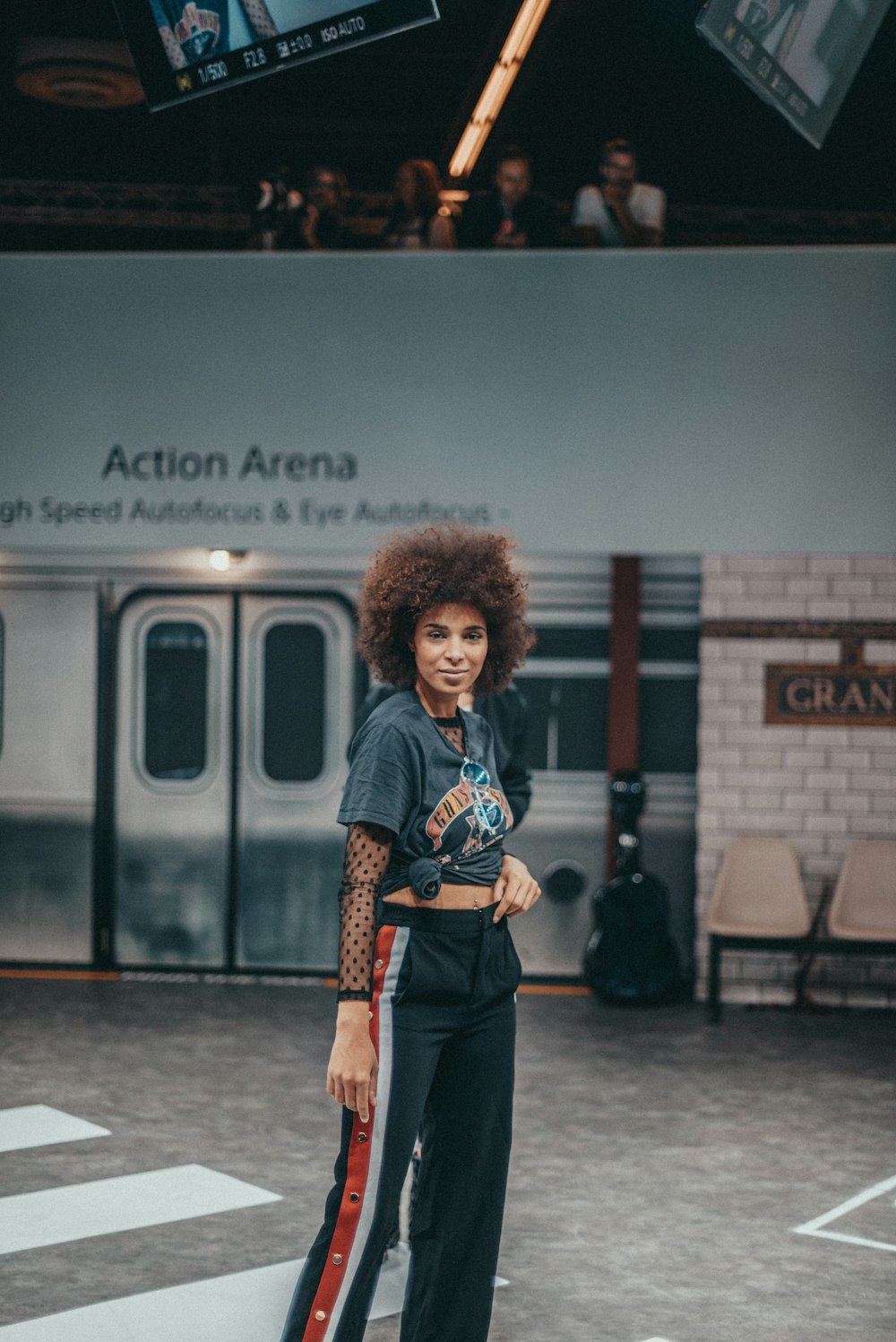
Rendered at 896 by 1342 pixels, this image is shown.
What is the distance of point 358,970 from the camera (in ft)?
8.50

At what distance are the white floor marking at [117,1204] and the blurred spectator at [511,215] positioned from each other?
4090 mm

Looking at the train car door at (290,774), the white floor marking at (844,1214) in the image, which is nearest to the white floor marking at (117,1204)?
the white floor marking at (844,1214)

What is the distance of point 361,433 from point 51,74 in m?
3.38

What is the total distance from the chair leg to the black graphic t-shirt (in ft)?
14.2

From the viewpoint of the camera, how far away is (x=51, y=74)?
7914 millimetres

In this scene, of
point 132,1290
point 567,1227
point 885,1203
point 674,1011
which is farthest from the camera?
point 674,1011

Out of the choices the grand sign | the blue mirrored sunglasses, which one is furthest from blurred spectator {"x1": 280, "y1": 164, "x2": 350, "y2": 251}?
the blue mirrored sunglasses

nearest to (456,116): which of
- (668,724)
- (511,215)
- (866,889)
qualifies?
(511,215)

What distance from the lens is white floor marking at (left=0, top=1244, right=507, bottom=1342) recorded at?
11.0 ft

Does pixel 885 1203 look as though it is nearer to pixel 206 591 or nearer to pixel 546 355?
pixel 546 355

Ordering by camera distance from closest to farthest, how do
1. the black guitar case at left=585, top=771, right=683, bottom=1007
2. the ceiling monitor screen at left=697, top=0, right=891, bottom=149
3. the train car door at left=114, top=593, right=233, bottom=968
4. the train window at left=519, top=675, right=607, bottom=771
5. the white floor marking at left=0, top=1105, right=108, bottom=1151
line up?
the ceiling monitor screen at left=697, top=0, right=891, bottom=149
the white floor marking at left=0, top=1105, right=108, bottom=1151
the black guitar case at left=585, top=771, right=683, bottom=1007
the train window at left=519, top=675, right=607, bottom=771
the train car door at left=114, top=593, right=233, bottom=968

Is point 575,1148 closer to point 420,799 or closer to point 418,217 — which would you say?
point 420,799

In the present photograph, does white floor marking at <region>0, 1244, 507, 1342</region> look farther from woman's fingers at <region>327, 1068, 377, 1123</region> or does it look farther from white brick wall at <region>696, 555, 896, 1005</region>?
white brick wall at <region>696, 555, 896, 1005</region>

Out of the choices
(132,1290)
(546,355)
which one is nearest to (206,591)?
(546,355)
